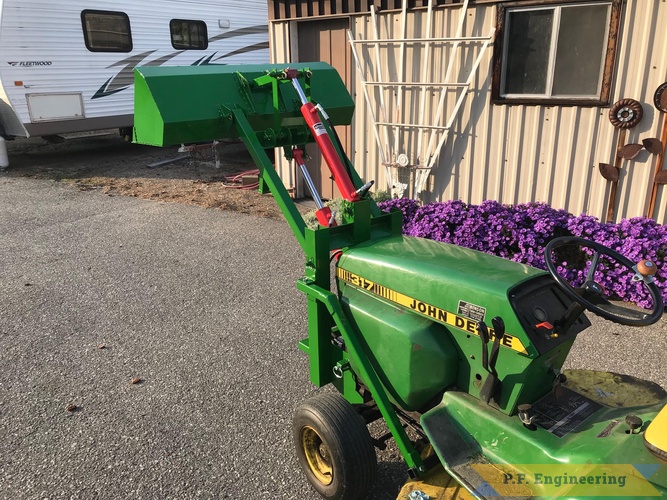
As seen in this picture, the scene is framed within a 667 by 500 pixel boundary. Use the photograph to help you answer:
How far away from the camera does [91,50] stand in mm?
10797

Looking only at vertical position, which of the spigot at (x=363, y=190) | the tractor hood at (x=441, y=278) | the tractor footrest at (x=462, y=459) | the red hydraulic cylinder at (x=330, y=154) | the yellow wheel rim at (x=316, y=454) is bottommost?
the yellow wheel rim at (x=316, y=454)

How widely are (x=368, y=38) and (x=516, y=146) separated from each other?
7.63ft

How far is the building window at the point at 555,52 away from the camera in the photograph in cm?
509

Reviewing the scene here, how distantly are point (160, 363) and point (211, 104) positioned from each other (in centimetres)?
199

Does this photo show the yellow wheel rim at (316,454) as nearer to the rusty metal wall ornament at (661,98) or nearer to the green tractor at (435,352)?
the green tractor at (435,352)

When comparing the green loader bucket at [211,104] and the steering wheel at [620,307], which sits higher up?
the green loader bucket at [211,104]

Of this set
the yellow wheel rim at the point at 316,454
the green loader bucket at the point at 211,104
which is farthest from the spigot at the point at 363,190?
the yellow wheel rim at the point at 316,454

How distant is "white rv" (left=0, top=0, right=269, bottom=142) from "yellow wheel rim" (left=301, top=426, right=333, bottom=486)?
9835 mm

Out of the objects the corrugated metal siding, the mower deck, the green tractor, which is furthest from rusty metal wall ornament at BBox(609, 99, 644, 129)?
the mower deck

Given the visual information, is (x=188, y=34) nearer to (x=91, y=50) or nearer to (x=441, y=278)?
(x=91, y=50)

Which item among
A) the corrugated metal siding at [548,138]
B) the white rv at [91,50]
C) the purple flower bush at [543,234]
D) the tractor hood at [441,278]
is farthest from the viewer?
the white rv at [91,50]

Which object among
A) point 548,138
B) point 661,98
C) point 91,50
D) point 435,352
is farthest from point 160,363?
point 91,50

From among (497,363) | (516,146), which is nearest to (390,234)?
(497,363)

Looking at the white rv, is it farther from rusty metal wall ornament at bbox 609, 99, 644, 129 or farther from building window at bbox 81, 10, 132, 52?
rusty metal wall ornament at bbox 609, 99, 644, 129
